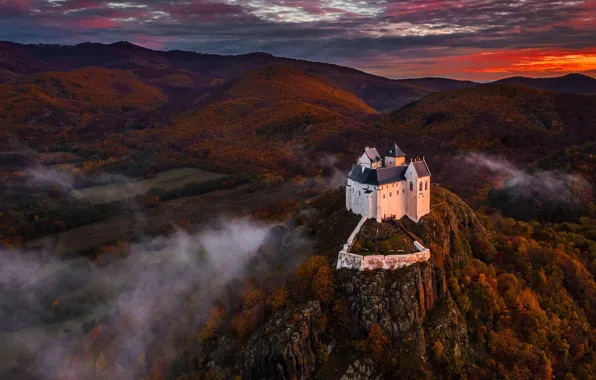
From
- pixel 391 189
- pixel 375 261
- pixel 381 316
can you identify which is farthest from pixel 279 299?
pixel 391 189

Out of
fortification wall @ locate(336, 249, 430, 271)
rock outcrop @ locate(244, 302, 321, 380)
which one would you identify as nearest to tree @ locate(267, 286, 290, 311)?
rock outcrop @ locate(244, 302, 321, 380)

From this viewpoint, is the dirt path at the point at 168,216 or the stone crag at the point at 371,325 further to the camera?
the dirt path at the point at 168,216

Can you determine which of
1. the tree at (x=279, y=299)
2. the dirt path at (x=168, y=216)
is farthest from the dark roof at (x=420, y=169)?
the dirt path at (x=168, y=216)

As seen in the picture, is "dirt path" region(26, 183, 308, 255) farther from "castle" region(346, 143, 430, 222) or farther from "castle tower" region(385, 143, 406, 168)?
"castle" region(346, 143, 430, 222)

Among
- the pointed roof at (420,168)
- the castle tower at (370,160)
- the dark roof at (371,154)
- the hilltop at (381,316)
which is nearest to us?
the hilltop at (381,316)

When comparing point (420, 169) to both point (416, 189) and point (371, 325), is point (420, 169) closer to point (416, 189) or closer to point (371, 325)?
point (416, 189)

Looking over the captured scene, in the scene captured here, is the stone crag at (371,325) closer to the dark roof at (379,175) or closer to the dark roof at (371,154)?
the dark roof at (379,175)
